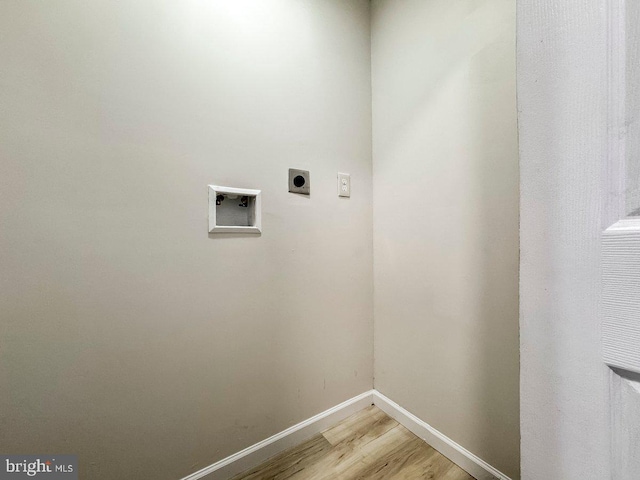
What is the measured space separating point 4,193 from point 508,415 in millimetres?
1683

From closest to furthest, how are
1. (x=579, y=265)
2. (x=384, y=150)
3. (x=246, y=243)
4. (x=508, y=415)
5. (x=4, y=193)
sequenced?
(x=579, y=265) < (x=4, y=193) < (x=508, y=415) < (x=246, y=243) < (x=384, y=150)

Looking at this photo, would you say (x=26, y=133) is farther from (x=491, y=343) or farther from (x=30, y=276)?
(x=491, y=343)

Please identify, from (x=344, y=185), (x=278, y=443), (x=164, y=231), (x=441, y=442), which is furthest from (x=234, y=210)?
(x=441, y=442)

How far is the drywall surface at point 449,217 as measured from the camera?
0.87 metres

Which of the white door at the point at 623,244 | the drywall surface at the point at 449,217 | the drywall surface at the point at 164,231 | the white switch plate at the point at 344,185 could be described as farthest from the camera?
the white switch plate at the point at 344,185

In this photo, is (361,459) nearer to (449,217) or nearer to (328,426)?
(328,426)

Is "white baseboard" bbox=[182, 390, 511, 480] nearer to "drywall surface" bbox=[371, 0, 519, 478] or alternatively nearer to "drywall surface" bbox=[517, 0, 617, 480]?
"drywall surface" bbox=[371, 0, 519, 478]

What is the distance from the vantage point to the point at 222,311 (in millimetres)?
945

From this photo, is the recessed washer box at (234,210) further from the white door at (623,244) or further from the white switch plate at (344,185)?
the white door at (623,244)

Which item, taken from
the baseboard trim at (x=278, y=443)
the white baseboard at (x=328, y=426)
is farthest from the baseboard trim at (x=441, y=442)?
the baseboard trim at (x=278, y=443)

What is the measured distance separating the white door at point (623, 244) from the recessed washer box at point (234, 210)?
0.94 m

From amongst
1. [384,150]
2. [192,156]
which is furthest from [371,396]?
[192,156]

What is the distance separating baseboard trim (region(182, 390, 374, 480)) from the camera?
0.93 metres

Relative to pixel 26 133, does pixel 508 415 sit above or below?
below
